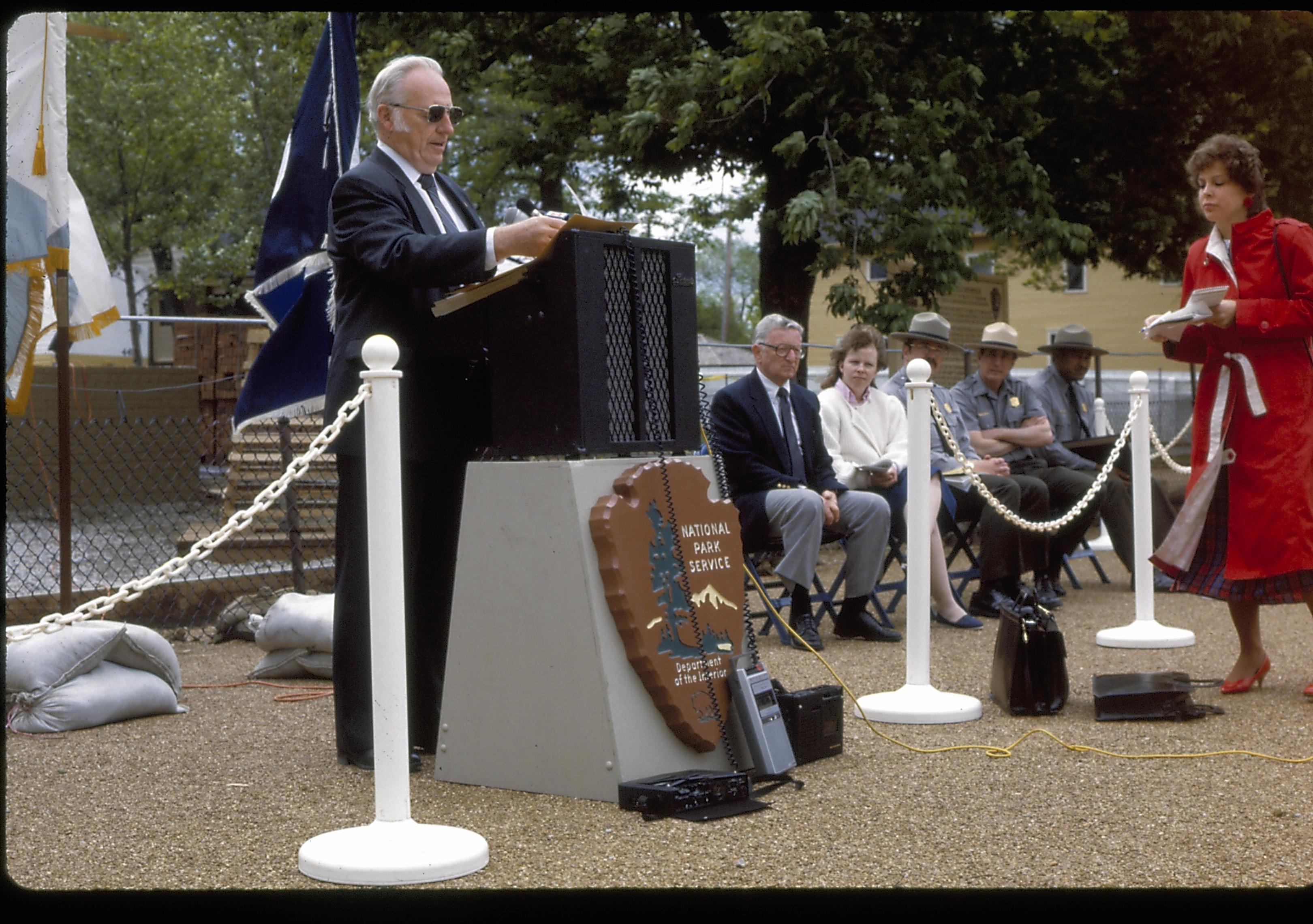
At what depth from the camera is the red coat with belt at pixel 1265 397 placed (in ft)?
17.1

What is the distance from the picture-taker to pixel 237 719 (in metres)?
5.22

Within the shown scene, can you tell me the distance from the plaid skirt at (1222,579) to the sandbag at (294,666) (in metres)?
3.71

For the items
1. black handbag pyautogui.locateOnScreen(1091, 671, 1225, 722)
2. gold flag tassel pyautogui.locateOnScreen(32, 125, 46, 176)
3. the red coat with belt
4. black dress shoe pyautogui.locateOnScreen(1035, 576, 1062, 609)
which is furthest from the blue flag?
black dress shoe pyautogui.locateOnScreen(1035, 576, 1062, 609)

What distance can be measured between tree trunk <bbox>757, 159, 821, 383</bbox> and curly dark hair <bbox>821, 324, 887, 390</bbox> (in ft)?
16.8

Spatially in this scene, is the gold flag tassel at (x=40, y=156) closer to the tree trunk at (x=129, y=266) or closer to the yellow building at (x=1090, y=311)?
the tree trunk at (x=129, y=266)

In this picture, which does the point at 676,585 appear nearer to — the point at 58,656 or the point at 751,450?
the point at 58,656

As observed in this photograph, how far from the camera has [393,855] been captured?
3.10 metres

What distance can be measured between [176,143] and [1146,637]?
23969 mm

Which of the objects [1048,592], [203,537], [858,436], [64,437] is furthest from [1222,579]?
[203,537]

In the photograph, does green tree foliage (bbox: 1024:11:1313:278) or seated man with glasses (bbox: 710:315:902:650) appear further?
green tree foliage (bbox: 1024:11:1313:278)

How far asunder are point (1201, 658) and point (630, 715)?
12.2 ft

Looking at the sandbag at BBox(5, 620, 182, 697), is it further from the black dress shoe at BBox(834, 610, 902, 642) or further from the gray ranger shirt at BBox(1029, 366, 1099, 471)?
the gray ranger shirt at BBox(1029, 366, 1099, 471)

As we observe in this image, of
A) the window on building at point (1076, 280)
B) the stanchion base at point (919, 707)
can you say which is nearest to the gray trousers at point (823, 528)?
the stanchion base at point (919, 707)

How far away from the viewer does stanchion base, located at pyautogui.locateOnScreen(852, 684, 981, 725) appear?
495cm
